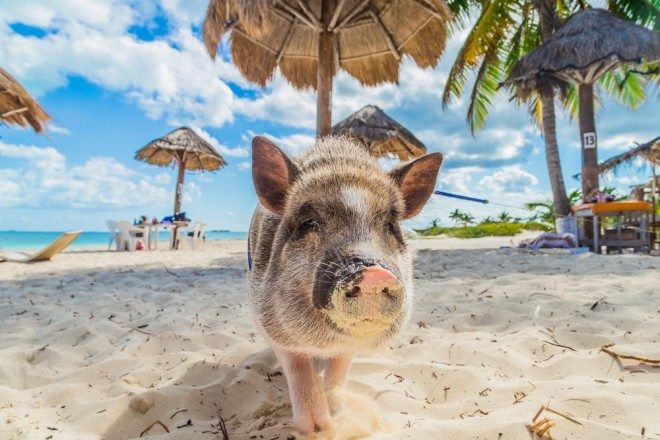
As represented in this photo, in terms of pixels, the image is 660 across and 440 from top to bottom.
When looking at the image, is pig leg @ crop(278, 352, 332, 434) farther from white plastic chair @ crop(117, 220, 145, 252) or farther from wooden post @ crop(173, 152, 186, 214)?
wooden post @ crop(173, 152, 186, 214)

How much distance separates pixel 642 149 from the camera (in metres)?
14.2

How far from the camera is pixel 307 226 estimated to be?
5.84 feet

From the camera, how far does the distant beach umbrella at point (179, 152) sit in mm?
18116

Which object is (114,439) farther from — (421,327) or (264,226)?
(421,327)

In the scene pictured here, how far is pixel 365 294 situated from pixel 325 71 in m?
8.51

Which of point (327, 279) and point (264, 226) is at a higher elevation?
point (264, 226)

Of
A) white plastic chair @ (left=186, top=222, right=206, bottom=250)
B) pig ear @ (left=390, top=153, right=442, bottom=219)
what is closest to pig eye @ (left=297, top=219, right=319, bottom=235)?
pig ear @ (left=390, top=153, right=442, bottom=219)

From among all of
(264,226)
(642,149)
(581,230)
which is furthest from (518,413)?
(642,149)

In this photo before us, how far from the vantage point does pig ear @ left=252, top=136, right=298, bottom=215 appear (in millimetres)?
1984

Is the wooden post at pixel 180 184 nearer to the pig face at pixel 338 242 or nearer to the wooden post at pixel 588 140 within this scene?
the wooden post at pixel 588 140

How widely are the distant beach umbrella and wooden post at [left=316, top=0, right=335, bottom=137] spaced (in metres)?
10.5

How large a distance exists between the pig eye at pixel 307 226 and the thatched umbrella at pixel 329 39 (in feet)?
24.4

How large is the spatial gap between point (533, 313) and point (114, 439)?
328cm

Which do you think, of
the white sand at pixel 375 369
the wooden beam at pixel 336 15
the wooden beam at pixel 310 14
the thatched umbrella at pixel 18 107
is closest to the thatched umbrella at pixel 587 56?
the wooden beam at pixel 336 15
